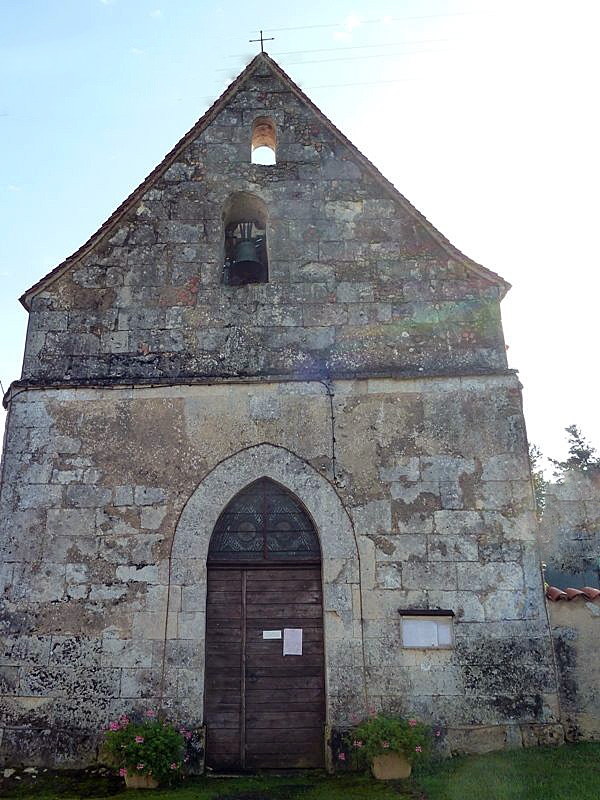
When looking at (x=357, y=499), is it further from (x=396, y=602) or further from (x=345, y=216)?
(x=345, y=216)

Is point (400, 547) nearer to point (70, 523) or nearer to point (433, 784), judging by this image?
point (433, 784)

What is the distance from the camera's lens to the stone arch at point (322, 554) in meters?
7.19

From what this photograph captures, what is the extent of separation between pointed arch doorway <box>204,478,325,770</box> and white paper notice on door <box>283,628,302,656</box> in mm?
10

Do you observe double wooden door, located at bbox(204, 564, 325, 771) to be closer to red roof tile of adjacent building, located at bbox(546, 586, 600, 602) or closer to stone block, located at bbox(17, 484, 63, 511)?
stone block, located at bbox(17, 484, 63, 511)

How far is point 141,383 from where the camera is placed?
27.2ft

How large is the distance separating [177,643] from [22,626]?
1.68 meters


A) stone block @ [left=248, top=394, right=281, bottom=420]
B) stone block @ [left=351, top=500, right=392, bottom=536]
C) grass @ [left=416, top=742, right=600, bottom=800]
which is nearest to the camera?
grass @ [left=416, top=742, right=600, bottom=800]

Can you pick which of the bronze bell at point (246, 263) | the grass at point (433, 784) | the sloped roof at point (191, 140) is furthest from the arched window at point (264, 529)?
the sloped roof at point (191, 140)

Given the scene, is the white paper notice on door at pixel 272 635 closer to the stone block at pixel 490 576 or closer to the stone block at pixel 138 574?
the stone block at pixel 138 574

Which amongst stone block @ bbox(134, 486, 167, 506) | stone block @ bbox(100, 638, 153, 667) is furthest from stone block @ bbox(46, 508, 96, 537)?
stone block @ bbox(100, 638, 153, 667)

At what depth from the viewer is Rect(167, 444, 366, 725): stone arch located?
23.6ft

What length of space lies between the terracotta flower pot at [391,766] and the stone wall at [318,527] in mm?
593

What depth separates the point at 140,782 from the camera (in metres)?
6.56

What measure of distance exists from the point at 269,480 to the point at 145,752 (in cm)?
301
